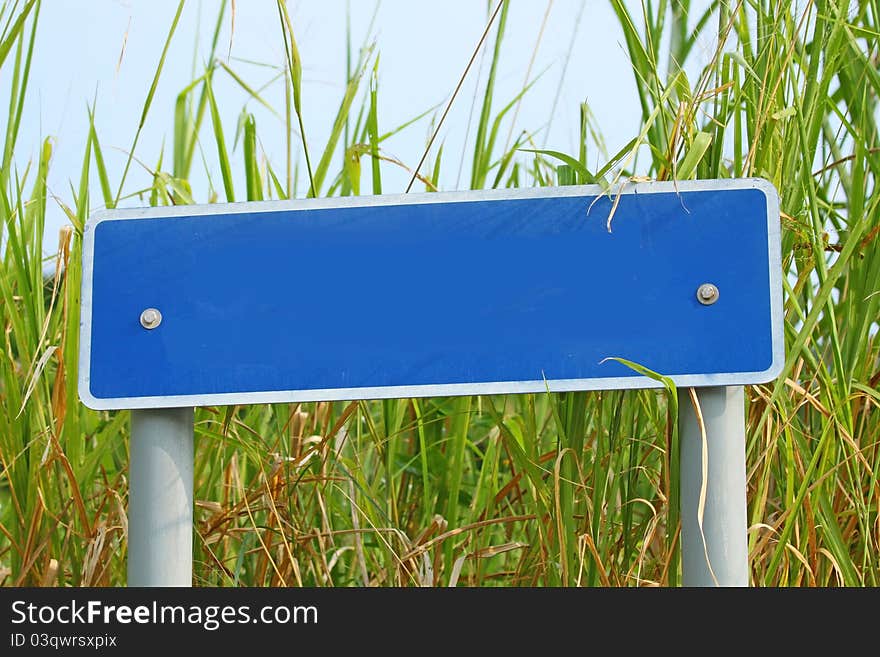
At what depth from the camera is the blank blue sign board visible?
672 millimetres

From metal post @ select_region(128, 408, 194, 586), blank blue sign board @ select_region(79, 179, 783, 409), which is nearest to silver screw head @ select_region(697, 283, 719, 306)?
blank blue sign board @ select_region(79, 179, 783, 409)

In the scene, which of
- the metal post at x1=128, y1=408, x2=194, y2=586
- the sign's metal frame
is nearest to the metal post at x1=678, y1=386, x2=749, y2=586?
the sign's metal frame

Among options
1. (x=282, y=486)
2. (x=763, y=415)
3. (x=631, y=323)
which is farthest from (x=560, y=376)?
(x=282, y=486)

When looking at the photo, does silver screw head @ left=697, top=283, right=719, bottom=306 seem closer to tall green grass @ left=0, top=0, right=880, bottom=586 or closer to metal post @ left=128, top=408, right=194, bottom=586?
tall green grass @ left=0, top=0, right=880, bottom=586

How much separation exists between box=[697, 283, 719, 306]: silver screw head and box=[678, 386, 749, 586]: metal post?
2.6 inches

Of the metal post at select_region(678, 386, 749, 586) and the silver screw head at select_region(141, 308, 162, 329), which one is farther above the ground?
the silver screw head at select_region(141, 308, 162, 329)

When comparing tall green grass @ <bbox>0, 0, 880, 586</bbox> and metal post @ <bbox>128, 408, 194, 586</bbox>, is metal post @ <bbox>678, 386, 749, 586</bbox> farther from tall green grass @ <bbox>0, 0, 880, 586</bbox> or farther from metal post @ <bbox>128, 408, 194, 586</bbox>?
metal post @ <bbox>128, 408, 194, 586</bbox>

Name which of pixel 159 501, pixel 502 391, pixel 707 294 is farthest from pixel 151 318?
pixel 707 294

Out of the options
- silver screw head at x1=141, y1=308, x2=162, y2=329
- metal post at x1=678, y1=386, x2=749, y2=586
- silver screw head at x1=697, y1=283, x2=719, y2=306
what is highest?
silver screw head at x1=141, y1=308, x2=162, y2=329

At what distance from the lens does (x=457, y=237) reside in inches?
27.2

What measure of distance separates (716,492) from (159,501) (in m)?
0.41

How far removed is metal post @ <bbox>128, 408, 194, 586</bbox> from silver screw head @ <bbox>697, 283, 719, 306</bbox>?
0.40m

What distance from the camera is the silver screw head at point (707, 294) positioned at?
0.67 m

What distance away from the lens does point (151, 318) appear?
0.69 metres
